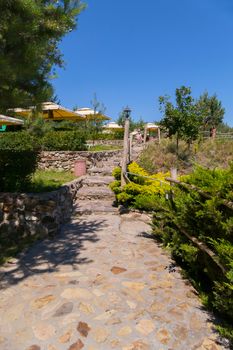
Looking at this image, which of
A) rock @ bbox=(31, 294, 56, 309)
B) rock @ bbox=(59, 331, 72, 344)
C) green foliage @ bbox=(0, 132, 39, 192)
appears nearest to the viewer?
rock @ bbox=(59, 331, 72, 344)

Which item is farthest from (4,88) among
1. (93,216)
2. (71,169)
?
(71,169)

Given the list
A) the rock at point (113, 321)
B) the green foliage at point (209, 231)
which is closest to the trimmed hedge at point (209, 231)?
the green foliage at point (209, 231)

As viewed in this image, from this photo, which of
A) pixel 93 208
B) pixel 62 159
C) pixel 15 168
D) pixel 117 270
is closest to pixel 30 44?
pixel 15 168

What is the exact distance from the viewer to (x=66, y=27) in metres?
6.11

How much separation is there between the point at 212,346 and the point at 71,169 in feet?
38.3

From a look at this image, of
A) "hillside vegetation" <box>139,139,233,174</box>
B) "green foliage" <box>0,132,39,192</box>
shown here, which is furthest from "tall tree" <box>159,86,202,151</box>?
"green foliage" <box>0,132,39,192</box>

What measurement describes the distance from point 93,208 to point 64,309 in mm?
5738

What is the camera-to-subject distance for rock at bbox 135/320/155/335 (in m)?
3.54

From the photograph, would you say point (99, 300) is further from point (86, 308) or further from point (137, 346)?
point (137, 346)

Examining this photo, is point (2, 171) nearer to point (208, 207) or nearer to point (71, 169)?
point (208, 207)

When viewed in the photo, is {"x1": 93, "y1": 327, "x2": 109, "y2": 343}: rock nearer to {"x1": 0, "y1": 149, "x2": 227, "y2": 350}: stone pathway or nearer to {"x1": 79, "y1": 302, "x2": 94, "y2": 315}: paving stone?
{"x1": 0, "y1": 149, "x2": 227, "y2": 350}: stone pathway

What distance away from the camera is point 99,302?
13.5ft

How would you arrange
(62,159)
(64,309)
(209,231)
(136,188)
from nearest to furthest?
(64,309), (209,231), (136,188), (62,159)

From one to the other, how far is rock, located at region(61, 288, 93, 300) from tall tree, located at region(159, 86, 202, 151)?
551 inches
